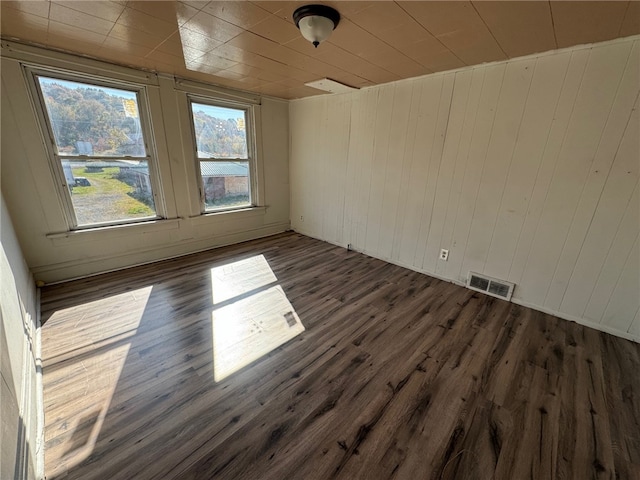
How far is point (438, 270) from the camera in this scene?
318 centimetres

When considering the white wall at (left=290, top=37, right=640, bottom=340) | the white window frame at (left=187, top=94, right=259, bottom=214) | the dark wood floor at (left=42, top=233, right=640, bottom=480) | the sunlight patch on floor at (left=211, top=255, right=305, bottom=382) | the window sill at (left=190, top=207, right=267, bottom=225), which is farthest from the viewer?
the window sill at (left=190, top=207, right=267, bottom=225)

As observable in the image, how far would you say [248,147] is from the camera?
4082 mm

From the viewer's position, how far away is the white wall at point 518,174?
2.04 m

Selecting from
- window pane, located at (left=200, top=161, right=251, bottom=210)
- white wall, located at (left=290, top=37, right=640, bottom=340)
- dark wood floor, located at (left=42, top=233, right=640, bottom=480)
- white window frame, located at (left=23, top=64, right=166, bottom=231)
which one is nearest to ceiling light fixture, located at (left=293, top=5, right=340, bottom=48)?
white wall, located at (left=290, top=37, right=640, bottom=340)

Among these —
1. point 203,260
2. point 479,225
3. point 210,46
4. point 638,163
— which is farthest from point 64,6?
point 638,163

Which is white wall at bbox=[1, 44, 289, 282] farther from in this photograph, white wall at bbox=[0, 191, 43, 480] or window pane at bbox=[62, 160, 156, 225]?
white wall at bbox=[0, 191, 43, 480]

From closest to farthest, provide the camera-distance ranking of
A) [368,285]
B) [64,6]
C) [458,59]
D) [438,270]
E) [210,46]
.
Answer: [64,6] < [210,46] < [458,59] < [368,285] < [438,270]

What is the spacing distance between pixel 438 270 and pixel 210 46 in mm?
3255

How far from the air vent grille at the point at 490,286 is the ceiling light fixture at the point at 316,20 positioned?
8.86 ft

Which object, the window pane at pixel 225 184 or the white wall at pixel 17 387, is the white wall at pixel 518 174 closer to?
the window pane at pixel 225 184

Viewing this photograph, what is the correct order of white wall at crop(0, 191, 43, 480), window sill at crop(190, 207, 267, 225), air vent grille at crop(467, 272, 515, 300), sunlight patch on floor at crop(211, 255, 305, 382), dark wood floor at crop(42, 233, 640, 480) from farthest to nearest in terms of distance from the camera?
1. window sill at crop(190, 207, 267, 225)
2. air vent grille at crop(467, 272, 515, 300)
3. sunlight patch on floor at crop(211, 255, 305, 382)
4. dark wood floor at crop(42, 233, 640, 480)
5. white wall at crop(0, 191, 43, 480)

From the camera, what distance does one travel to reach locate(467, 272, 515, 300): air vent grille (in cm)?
271

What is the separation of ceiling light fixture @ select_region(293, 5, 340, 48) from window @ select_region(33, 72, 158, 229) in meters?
2.34

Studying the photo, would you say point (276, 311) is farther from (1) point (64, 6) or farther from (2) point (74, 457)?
(1) point (64, 6)
